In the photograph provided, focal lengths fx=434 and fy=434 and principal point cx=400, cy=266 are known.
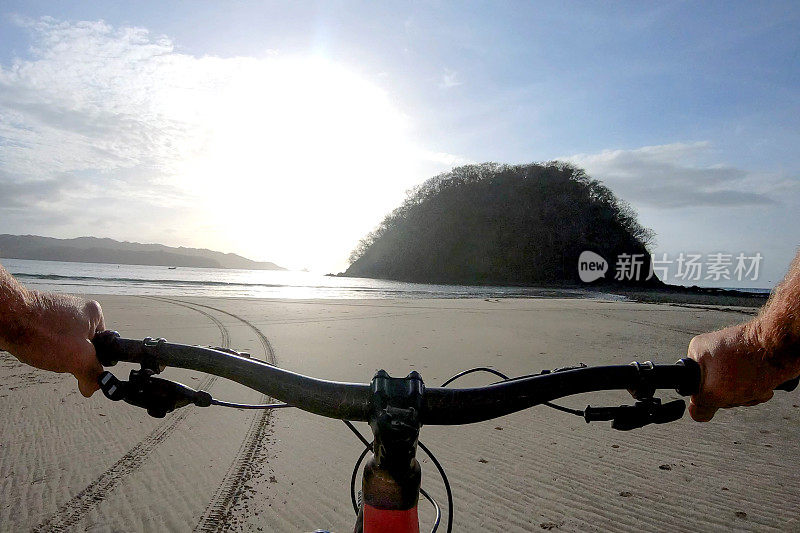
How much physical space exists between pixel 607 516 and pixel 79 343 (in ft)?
9.22

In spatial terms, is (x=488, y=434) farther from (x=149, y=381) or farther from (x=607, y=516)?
(x=149, y=381)

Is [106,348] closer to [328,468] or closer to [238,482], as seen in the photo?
[238,482]

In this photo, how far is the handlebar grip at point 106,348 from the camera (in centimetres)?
113

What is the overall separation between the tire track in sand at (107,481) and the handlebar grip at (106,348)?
1.84 m

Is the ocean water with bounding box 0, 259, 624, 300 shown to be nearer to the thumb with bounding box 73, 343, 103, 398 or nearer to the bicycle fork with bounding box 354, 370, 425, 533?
the thumb with bounding box 73, 343, 103, 398

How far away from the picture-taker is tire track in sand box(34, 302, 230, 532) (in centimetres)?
231

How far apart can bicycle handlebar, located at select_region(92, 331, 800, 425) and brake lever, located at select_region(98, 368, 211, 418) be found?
0.04 m

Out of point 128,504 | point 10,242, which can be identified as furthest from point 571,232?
point 10,242

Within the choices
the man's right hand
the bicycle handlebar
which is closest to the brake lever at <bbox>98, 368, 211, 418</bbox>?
the bicycle handlebar

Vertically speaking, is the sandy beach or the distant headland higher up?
the distant headland

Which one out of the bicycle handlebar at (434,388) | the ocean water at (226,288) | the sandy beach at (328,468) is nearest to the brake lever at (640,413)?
the bicycle handlebar at (434,388)

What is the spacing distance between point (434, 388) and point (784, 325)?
2.37 ft

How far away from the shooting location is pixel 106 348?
1.14m

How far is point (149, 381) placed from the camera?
3.61ft
